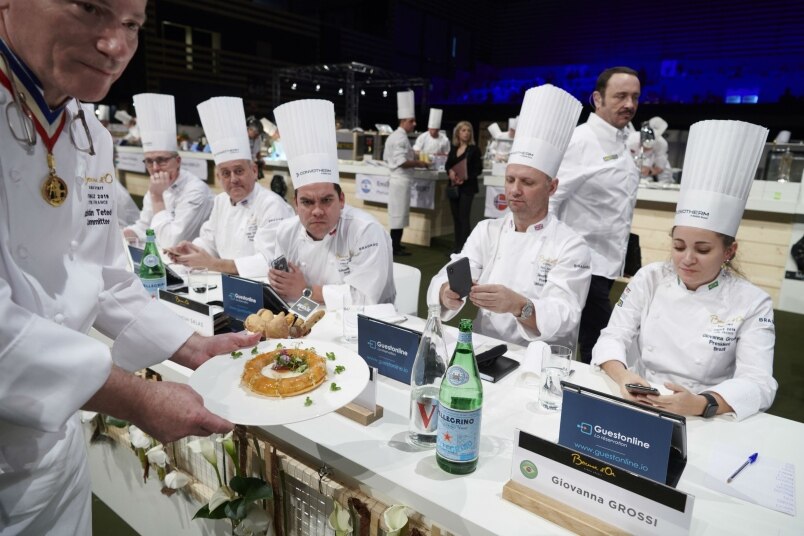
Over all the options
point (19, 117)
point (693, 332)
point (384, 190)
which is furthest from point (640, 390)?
point (384, 190)

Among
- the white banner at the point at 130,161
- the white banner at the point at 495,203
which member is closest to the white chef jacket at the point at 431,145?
the white banner at the point at 495,203

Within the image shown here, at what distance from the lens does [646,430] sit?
2.81 ft

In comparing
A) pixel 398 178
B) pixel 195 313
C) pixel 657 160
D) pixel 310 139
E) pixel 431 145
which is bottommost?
pixel 195 313

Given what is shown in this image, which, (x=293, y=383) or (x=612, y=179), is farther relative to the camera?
(x=612, y=179)

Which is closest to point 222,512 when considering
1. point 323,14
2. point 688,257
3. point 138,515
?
point 138,515

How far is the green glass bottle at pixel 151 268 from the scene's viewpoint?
1.95 meters

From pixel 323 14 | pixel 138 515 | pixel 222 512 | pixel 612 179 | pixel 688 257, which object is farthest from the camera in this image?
pixel 323 14

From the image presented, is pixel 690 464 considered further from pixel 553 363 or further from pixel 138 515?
pixel 138 515

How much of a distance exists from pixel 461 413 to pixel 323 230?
1384 millimetres

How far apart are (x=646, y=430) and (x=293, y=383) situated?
64 centimetres

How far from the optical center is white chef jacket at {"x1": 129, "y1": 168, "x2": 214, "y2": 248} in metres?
3.13

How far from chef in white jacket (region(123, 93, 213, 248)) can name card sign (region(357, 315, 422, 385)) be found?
2.25m

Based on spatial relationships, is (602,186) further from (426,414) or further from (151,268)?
(151,268)

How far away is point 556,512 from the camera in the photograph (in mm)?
822
